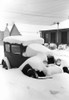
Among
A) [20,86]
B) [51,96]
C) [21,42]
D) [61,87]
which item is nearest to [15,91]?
[20,86]

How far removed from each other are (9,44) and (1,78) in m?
1.97

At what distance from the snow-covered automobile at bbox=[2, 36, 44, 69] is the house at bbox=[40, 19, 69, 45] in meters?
14.5

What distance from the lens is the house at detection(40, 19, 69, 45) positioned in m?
21.1

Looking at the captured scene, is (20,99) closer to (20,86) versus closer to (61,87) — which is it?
(20,86)

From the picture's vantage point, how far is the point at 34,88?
403 cm

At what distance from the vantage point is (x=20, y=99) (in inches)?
134

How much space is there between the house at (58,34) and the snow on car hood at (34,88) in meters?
Answer: 16.2

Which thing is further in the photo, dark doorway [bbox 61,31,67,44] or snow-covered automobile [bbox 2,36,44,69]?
dark doorway [bbox 61,31,67,44]

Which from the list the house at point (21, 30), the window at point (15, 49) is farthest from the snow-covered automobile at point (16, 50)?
the house at point (21, 30)

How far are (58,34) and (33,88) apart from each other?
18786mm

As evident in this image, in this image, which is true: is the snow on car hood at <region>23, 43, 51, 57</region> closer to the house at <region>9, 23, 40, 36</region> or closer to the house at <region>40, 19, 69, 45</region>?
the house at <region>40, 19, 69, 45</region>

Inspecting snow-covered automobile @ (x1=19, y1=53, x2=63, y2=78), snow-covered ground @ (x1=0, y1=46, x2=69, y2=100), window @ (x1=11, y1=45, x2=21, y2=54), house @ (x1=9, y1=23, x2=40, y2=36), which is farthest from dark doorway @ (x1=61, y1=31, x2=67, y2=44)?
snow-covered ground @ (x1=0, y1=46, x2=69, y2=100)

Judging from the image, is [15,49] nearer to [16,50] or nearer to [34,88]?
[16,50]

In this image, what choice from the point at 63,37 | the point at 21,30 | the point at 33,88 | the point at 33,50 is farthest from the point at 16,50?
the point at 21,30
